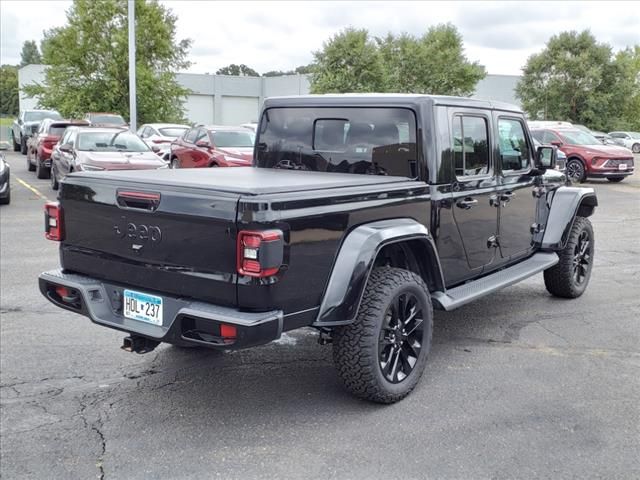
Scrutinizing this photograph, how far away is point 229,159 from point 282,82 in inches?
1784

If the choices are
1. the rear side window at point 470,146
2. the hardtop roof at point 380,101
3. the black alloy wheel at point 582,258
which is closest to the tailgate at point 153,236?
the hardtop roof at point 380,101

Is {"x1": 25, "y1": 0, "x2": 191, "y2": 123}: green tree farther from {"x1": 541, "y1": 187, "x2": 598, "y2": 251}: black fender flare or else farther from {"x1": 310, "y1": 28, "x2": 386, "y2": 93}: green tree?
{"x1": 541, "y1": 187, "x2": 598, "y2": 251}: black fender flare

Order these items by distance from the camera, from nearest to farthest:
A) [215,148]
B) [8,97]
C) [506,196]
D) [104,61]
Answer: [506,196] → [215,148] → [104,61] → [8,97]

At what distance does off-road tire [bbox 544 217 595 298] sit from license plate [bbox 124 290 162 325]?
405 cm

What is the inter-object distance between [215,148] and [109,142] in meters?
2.27

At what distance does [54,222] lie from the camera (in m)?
4.45

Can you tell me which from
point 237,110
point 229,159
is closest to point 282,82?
point 237,110

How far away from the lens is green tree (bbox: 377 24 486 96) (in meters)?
38.8

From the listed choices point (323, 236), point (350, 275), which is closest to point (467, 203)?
point (350, 275)

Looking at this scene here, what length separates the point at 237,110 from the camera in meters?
61.2

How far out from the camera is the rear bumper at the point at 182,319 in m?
3.45

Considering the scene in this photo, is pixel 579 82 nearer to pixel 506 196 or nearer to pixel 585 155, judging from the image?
pixel 585 155

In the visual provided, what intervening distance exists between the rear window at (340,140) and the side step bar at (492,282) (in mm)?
891

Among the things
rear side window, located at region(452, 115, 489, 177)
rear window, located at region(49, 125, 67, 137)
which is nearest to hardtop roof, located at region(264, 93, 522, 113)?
rear side window, located at region(452, 115, 489, 177)
